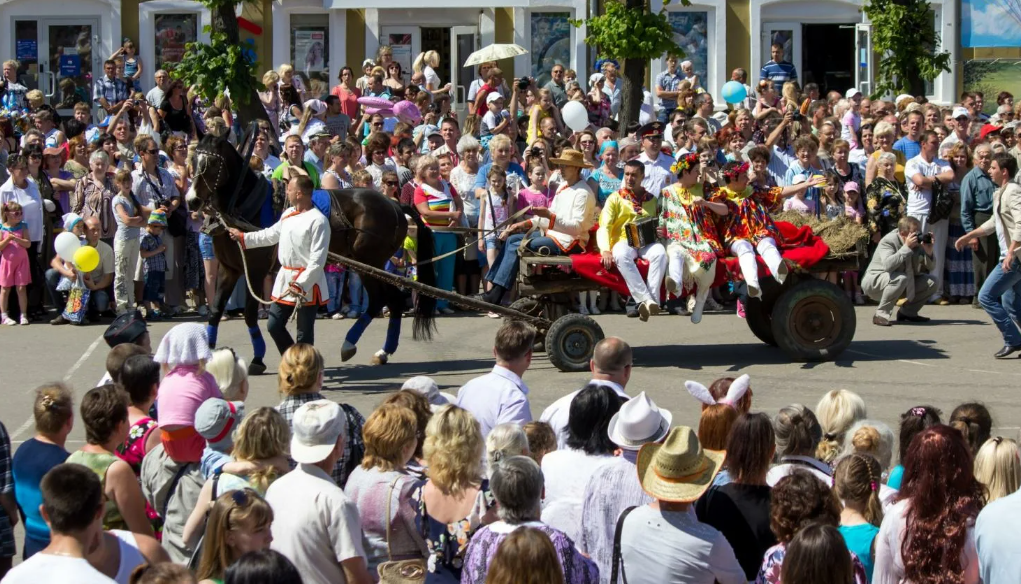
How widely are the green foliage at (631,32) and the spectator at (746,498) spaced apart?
14887 millimetres

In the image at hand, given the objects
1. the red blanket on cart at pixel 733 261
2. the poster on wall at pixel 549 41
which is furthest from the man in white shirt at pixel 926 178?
the poster on wall at pixel 549 41

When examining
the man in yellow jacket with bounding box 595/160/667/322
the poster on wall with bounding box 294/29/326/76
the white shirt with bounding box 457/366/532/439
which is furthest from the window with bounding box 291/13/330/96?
the white shirt with bounding box 457/366/532/439

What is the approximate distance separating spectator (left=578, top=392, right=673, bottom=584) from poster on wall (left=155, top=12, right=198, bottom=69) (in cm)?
2154

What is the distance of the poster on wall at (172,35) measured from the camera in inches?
1028

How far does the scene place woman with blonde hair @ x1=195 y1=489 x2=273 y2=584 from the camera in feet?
16.1

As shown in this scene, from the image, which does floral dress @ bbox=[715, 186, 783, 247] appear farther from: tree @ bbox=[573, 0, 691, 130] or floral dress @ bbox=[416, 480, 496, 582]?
tree @ bbox=[573, 0, 691, 130]

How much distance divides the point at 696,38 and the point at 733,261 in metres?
15.1

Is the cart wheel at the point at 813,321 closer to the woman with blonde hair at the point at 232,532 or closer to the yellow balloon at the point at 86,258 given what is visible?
the yellow balloon at the point at 86,258

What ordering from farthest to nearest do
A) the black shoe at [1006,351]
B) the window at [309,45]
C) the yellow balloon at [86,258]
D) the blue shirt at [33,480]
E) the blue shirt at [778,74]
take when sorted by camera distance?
1. the window at [309,45]
2. the blue shirt at [778,74]
3. the yellow balloon at [86,258]
4. the black shoe at [1006,351]
5. the blue shirt at [33,480]

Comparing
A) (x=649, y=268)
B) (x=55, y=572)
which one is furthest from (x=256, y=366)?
(x=55, y=572)

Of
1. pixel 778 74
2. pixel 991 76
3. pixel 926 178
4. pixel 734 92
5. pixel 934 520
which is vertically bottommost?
pixel 934 520

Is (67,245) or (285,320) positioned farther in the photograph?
(67,245)

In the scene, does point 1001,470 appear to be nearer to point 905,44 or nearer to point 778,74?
point 905,44

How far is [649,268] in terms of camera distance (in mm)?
12695
